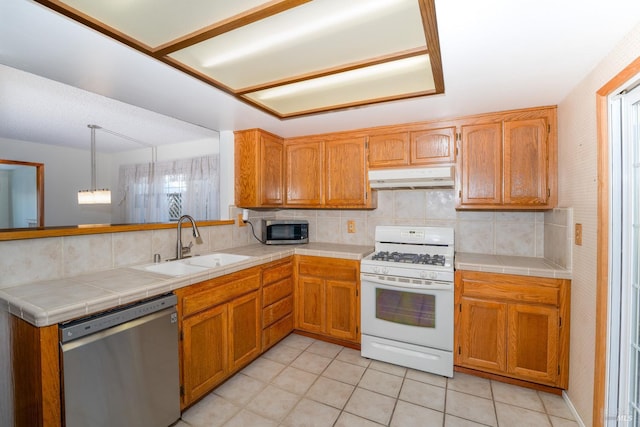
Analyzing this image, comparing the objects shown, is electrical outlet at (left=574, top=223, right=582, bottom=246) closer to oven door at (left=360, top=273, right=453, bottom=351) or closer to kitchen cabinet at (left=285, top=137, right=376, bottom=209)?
oven door at (left=360, top=273, right=453, bottom=351)

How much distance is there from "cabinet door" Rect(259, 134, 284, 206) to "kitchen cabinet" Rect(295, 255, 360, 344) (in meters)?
0.71

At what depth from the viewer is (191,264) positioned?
232cm

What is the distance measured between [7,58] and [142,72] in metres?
0.64

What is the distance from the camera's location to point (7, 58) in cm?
144

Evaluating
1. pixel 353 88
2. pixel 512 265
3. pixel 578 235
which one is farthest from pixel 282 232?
pixel 578 235

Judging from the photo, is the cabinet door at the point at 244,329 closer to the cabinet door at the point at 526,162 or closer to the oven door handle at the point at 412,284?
the oven door handle at the point at 412,284

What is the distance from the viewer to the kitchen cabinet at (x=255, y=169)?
2.81m

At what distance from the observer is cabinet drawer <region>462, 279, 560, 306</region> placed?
1.91 metres

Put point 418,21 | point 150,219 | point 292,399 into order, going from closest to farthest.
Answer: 1. point 418,21
2. point 292,399
3. point 150,219

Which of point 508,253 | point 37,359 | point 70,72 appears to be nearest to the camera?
point 37,359

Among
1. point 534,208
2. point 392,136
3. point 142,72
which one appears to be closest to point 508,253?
point 534,208

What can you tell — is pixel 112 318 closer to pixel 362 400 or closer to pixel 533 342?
pixel 362 400

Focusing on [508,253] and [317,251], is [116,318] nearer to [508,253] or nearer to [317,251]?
[317,251]

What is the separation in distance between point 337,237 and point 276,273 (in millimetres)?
942
